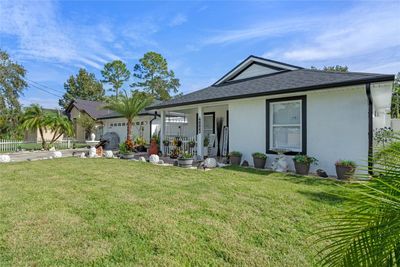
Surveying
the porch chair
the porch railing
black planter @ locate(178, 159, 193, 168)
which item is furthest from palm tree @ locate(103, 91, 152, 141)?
black planter @ locate(178, 159, 193, 168)

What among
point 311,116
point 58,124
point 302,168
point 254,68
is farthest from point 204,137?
point 58,124

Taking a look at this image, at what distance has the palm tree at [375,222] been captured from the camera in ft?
3.07

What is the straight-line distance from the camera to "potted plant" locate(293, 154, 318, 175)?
26.3ft

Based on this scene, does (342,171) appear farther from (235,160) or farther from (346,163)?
(235,160)

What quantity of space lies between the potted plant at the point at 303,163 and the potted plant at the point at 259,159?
126 centimetres

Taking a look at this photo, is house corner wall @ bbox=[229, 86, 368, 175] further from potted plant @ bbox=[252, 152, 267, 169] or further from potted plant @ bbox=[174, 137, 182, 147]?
potted plant @ bbox=[174, 137, 182, 147]

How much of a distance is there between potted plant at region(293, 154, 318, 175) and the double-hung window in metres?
0.57

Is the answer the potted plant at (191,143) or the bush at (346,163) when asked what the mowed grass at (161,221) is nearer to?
the bush at (346,163)

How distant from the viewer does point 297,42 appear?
14.1 metres

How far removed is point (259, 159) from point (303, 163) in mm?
1676

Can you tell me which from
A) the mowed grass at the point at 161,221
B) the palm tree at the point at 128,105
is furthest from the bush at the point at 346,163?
the palm tree at the point at 128,105

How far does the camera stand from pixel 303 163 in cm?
803

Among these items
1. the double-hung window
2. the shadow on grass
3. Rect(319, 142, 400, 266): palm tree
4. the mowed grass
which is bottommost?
the mowed grass

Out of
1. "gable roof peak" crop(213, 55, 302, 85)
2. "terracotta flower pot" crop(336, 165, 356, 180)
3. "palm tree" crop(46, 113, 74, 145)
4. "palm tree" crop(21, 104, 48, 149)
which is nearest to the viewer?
"terracotta flower pot" crop(336, 165, 356, 180)
